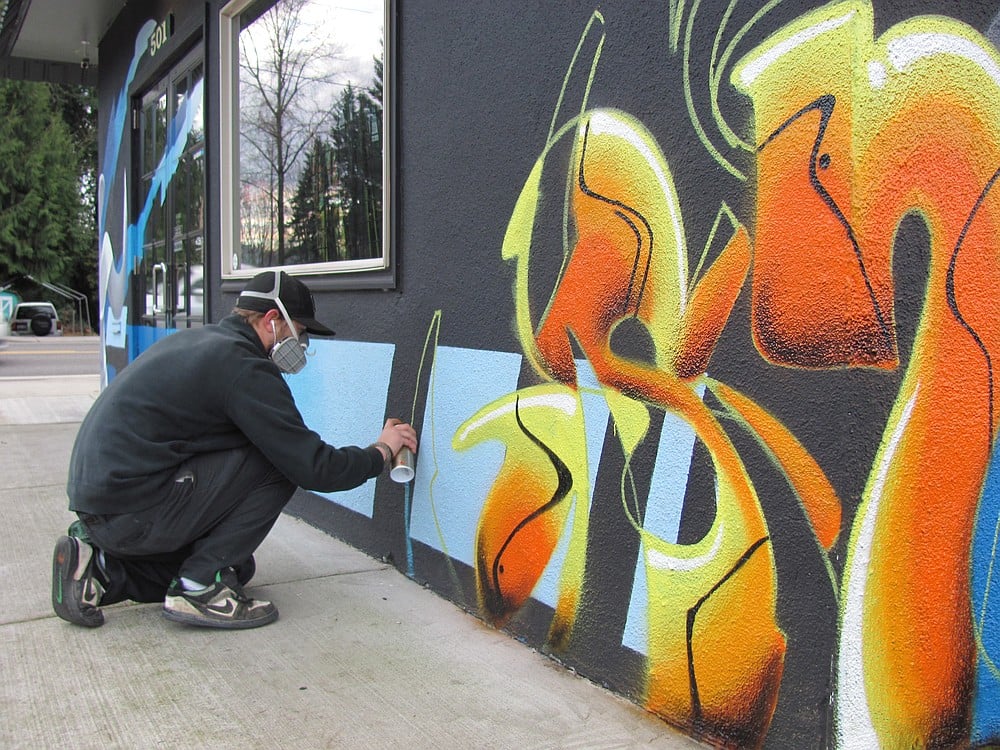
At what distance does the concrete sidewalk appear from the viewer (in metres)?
2.42

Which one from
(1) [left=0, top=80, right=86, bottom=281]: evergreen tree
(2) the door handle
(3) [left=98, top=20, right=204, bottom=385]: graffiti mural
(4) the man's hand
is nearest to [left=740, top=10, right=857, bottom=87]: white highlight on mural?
(4) the man's hand

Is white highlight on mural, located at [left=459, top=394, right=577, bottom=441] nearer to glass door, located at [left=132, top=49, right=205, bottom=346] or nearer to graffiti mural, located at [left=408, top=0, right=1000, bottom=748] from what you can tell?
graffiti mural, located at [left=408, top=0, right=1000, bottom=748]

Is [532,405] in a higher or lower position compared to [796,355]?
lower

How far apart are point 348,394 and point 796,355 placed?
2.69m

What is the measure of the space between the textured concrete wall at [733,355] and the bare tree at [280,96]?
1.55 metres

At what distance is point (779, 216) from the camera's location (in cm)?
221

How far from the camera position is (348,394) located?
4.37m

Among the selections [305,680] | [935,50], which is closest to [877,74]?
[935,50]

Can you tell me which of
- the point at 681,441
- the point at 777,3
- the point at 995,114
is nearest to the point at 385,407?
the point at 681,441

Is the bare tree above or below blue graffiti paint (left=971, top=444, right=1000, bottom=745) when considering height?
above

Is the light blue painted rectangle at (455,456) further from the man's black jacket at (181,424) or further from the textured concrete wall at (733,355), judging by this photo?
the man's black jacket at (181,424)

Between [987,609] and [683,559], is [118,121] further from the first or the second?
[987,609]

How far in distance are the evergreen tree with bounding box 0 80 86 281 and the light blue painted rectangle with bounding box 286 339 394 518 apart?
3324 centimetres

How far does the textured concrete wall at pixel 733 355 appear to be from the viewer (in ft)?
6.39
